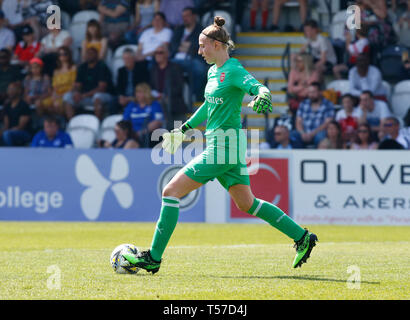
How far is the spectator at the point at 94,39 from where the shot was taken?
18297 millimetres

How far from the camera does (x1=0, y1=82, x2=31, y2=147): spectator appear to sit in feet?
54.8

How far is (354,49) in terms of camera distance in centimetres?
1752

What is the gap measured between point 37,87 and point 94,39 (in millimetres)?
1719

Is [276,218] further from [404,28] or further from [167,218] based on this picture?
[404,28]

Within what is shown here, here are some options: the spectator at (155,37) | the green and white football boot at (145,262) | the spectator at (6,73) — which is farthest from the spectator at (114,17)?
the green and white football boot at (145,262)

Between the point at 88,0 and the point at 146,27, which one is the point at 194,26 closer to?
the point at 146,27

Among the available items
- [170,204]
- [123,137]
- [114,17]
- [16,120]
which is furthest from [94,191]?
[170,204]

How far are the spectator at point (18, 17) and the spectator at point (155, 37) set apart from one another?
8.33 ft

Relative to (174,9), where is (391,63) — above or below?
below

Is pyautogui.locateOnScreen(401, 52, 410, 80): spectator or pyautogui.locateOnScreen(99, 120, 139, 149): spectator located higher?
pyautogui.locateOnScreen(401, 52, 410, 80): spectator

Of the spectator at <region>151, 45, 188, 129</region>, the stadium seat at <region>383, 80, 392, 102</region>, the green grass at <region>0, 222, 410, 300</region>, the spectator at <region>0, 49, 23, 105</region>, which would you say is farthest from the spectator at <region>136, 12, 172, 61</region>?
the green grass at <region>0, 222, 410, 300</region>

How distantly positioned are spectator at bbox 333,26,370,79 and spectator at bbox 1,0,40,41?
6758 mm

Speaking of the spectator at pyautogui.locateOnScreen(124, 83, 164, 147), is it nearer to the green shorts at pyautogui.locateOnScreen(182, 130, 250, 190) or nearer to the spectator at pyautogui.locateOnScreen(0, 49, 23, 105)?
the spectator at pyautogui.locateOnScreen(0, 49, 23, 105)
